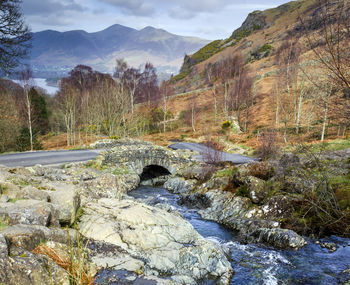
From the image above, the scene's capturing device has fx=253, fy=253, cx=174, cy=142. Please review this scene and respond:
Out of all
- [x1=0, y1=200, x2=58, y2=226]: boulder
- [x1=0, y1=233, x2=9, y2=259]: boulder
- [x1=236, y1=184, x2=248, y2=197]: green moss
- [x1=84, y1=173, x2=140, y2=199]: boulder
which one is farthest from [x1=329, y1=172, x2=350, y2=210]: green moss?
[x1=84, y1=173, x2=140, y2=199]: boulder

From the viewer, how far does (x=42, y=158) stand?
20.2 meters

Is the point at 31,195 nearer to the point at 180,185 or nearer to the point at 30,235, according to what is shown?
the point at 30,235

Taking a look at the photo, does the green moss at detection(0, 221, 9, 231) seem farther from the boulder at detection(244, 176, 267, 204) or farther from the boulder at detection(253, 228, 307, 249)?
the boulder at detection(244, 176, 267, 204)

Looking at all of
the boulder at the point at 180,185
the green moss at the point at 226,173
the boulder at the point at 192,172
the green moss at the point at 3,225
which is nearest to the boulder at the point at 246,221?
the green moss at the point at 226,173

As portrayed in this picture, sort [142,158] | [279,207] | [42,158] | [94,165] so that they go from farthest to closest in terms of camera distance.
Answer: [142,158] < [94,165] < [42,158] < [279,207]

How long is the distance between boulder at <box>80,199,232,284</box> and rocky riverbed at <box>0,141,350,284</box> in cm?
3

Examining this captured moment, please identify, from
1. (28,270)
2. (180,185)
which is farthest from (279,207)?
(28,270)

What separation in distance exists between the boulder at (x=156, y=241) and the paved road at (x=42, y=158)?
11.4 m

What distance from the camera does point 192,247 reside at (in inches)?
331

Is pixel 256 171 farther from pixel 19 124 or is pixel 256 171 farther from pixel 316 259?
pixel 19 124

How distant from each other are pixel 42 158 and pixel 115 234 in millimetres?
15352

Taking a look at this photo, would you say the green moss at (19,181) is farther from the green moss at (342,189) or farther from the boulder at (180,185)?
the green moss at (342,189)

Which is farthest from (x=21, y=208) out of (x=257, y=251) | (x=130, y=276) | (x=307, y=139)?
(x=307, y=139)

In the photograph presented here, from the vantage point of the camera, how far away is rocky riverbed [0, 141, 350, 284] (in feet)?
16.6
